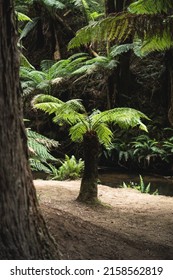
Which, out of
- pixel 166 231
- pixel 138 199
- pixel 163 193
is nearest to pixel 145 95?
pixel 163 193

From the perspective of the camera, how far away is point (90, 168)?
4879 millimetres

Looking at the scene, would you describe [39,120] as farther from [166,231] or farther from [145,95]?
[166,231]

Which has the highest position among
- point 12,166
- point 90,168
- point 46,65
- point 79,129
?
point 46,65

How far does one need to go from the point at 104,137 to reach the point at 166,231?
1375 millimetres

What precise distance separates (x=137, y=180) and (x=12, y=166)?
629 cm

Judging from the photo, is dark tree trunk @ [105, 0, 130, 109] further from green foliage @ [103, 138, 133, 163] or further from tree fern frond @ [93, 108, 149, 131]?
tree fern frond @ [93, 108, 149, 131]

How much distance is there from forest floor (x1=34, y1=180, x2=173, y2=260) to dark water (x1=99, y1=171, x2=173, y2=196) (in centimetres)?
155

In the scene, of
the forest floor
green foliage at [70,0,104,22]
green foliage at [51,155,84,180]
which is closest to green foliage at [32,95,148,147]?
the forest floor

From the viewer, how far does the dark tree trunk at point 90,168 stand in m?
4.79

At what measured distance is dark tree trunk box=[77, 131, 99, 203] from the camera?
15.7 ft

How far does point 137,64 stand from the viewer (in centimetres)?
1167

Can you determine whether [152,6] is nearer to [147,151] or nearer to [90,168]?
[90,168]

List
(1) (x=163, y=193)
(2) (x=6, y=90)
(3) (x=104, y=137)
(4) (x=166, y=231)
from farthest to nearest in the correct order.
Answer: (1) (x=163, y=193) → (3) (x=104, y=137) → (4) (x=166, y=231) → (2) (x=6, y=90)

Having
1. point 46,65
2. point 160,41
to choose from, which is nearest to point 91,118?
point 160,41
